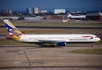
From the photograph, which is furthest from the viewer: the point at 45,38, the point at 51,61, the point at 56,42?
the point at 45,38

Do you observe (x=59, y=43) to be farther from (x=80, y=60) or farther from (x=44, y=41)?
(x=80, y=60)

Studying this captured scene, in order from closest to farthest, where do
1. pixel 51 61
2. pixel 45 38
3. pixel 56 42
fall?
1. pixel 51 61
2. pixel 56 42
3. pixel 45 38

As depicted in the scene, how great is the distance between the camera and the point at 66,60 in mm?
39844

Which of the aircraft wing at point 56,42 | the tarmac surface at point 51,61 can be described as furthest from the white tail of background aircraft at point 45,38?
the tarmac surface at point 51,61

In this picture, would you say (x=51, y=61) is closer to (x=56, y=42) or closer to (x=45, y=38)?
(x=56, y=42)

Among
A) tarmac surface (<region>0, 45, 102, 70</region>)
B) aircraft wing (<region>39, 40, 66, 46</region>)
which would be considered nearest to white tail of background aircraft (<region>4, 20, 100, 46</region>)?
aircraft wing (<region>39, 40, 66, 46</region>)

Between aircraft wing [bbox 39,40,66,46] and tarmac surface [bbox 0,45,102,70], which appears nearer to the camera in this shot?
tarmac surface [bbox 0,45,102,70]

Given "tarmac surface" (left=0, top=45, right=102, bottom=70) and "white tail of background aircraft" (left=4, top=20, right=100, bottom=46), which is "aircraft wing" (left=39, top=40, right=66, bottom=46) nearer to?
"white tail of background aircraft" (left=4, top=20, right=100, bottom=46)

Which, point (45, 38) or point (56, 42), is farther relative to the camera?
point (45, 38)

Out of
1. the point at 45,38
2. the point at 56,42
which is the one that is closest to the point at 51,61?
the point at 56,42

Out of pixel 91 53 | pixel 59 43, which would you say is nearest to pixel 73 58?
pixel 91 53

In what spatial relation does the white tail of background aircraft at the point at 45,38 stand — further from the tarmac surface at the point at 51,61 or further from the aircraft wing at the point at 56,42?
the tarmac surface at the point at 51,61

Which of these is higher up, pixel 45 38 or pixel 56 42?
pixel 45 38

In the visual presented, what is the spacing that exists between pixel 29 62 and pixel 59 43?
17935 millimetres
